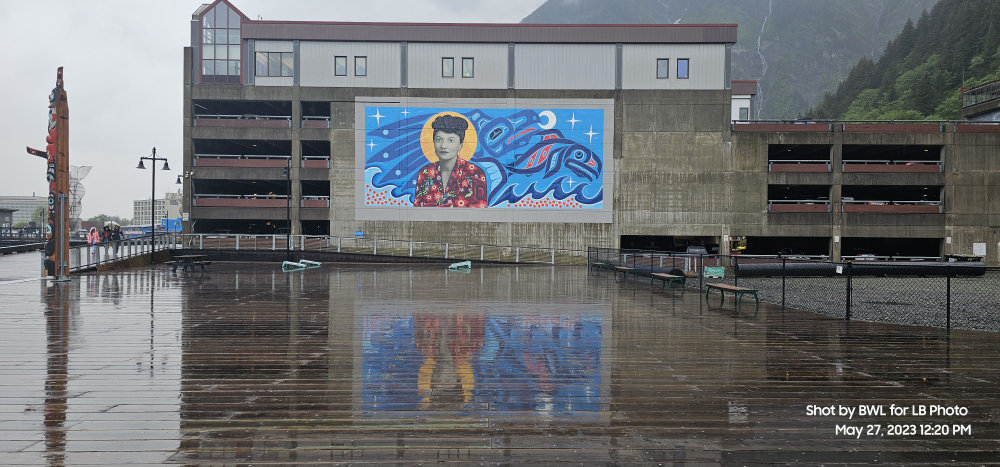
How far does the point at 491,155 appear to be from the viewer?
37906 millimetres

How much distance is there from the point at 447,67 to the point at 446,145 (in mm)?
5340

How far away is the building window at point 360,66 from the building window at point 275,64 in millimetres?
4386

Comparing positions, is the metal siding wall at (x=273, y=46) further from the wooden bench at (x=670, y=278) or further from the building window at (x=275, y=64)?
the wooden bench at (x=670, y=278)

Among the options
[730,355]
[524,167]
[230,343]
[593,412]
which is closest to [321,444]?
[593,412]

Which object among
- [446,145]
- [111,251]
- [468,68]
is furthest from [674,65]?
[111,251]

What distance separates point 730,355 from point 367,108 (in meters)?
34.2

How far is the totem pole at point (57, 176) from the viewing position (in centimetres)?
1788

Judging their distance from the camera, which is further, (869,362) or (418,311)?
(418,311)

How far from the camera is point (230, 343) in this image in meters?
8.18

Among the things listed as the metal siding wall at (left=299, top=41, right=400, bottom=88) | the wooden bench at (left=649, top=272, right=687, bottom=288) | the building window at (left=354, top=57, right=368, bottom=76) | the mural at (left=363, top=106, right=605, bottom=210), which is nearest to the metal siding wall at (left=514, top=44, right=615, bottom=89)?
the mural at (left=363, top=106, right=605, bottom=210)

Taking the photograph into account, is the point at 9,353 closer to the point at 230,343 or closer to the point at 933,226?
the point at 230,343

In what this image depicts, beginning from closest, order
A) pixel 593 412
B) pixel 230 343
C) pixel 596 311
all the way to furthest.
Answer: pixel 593 412, pixel 230 343, pixel 596 311

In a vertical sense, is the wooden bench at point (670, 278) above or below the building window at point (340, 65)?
below

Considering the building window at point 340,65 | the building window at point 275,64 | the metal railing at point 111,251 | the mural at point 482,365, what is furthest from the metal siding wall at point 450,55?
the mural at point 482,365
